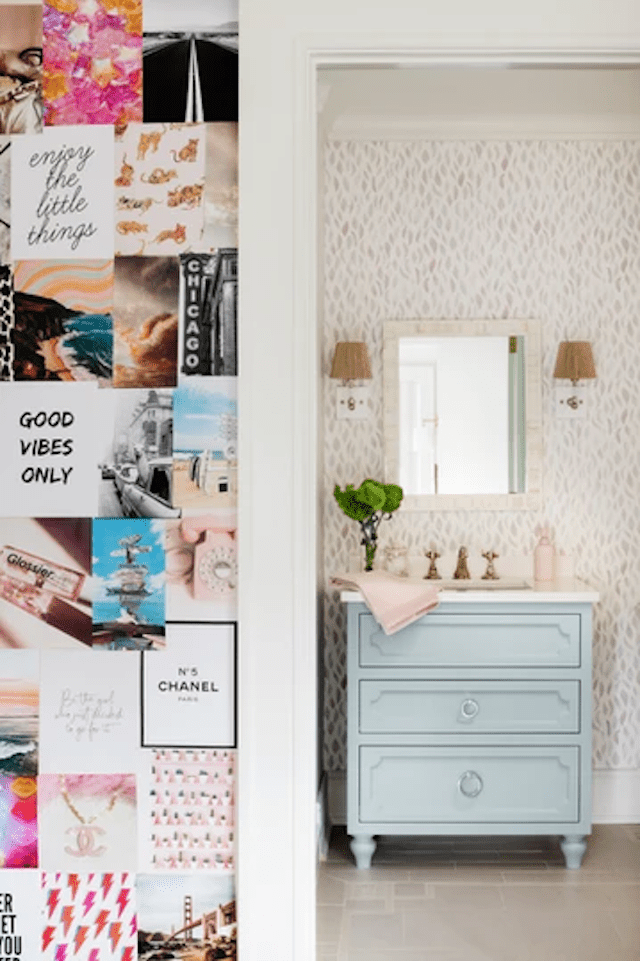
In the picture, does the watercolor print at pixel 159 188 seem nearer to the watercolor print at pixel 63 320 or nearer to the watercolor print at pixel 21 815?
the watercolor print at pixel 63 320

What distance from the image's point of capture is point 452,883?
3381mm

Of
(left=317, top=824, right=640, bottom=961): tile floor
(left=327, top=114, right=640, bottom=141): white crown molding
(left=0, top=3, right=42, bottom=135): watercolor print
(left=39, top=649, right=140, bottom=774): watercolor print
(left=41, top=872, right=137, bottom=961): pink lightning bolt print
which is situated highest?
(left=327, top=114, right=640, bottom=141): white crown molding

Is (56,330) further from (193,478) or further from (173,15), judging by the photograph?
(173,15)

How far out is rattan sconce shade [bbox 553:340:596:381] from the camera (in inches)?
153

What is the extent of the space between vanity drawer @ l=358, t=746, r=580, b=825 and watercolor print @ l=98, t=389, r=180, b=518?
181 centimetres

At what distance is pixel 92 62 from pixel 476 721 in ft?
7.87

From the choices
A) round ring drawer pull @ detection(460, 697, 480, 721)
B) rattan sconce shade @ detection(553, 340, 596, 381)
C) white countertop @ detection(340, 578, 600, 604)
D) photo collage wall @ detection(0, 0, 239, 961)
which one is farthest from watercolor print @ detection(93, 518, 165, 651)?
rattan sconce shade @ detection(553, 340, 596, 381)

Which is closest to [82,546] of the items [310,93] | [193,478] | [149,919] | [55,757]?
[193,478]

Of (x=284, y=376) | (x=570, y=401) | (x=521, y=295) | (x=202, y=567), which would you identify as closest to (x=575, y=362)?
(x=570, y=401)

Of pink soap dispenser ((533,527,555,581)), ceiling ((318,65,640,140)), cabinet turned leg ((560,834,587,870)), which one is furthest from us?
pink soap dispenser ((533,527,555,581))

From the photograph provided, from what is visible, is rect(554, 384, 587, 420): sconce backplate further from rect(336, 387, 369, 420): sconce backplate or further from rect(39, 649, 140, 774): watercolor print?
rect(39, 649, 140, 774): watercolor print

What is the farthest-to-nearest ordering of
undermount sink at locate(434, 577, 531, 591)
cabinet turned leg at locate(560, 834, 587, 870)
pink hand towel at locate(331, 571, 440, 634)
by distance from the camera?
undermount sink at locate(434, 577, 531, 591) → cabinet turned leg at locate(560, 834, 587, 870) → pink hand towel at locate(331, 571, 440, 634)

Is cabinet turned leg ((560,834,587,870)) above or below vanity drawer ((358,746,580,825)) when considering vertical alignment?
below

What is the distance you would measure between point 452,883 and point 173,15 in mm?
2738
